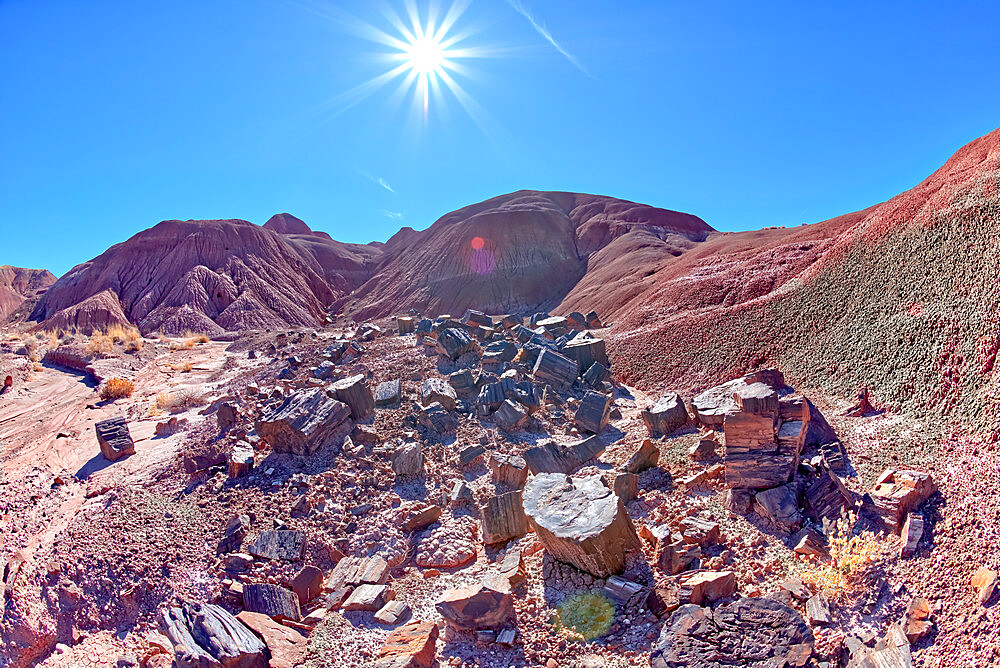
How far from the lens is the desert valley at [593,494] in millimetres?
3588

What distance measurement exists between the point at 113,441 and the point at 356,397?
155 inches

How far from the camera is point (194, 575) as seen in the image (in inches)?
183

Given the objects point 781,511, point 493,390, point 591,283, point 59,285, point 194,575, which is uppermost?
point 59,285

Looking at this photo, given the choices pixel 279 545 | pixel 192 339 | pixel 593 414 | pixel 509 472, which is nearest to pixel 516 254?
pixel 192 339

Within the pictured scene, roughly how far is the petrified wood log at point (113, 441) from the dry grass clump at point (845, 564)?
945 cm

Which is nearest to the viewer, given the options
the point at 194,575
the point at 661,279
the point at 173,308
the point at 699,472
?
the point at 194,575

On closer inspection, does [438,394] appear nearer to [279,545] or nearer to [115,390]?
[279,545]

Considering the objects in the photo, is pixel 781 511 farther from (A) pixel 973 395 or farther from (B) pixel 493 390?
(B) pixel 493 390

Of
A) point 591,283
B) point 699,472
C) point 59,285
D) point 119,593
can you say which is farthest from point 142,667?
point 59,285

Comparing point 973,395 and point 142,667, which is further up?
point 973,395

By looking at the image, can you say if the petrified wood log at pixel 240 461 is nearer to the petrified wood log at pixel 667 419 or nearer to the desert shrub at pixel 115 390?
the petrified wood log at pixel 667 419

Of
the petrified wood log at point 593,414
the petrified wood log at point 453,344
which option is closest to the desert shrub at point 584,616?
the petrified wood log at point 593,414

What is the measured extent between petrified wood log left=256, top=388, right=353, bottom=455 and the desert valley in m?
0.04

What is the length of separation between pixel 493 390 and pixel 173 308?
37439mm
